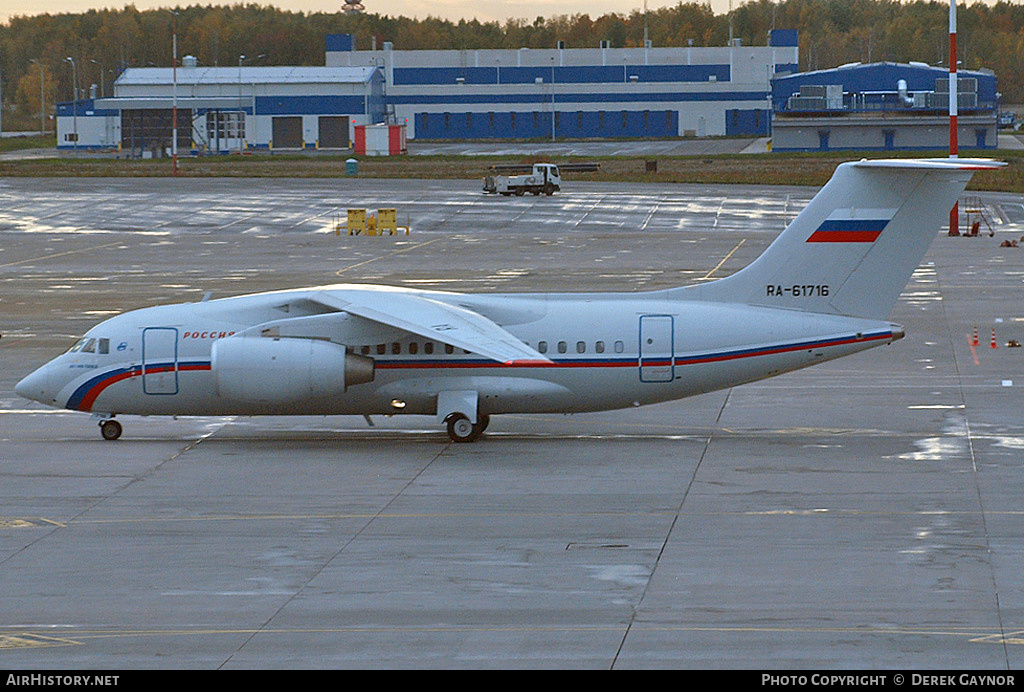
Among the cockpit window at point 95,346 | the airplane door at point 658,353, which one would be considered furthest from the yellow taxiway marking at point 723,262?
the cockpit window at point 95,346

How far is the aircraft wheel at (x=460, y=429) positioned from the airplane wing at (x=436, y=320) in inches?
81.5

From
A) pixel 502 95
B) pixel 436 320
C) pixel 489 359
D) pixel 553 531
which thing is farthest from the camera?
pixel 502 95

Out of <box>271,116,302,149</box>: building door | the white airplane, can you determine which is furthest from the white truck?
the white airplane

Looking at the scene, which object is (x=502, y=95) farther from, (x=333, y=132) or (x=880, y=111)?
(x=880, y=111)

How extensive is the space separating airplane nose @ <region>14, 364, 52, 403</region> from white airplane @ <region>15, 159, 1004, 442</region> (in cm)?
182

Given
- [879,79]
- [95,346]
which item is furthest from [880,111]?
[95,346]

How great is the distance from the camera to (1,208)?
9206 cm

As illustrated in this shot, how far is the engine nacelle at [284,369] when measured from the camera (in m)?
27.0

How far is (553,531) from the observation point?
2077 centimetres

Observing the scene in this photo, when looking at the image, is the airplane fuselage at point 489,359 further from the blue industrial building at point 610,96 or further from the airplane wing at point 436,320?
the blue industrial building at point 610,96

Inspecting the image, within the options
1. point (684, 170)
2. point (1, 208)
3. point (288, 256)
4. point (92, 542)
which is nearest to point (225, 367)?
point (92, 542)

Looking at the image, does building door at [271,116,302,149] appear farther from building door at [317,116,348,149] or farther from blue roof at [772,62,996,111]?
blue roof at [772,62,996,111]

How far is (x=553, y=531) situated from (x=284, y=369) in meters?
8.37
